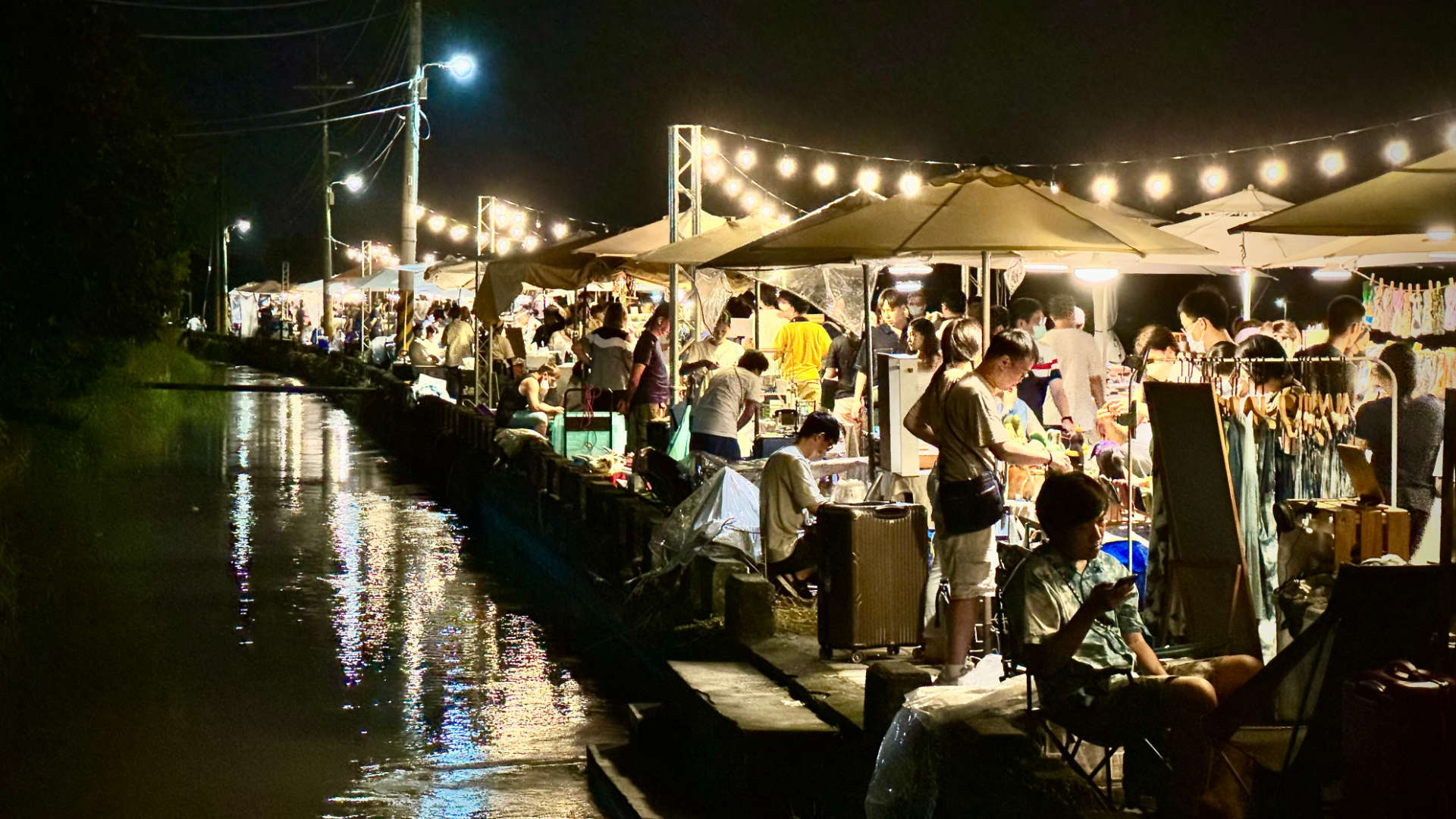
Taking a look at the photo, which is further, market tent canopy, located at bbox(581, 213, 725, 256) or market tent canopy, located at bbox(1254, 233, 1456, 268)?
market tent canopy, located at bbox(581, 213, 725, 256)

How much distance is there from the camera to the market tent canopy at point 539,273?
20.0 m

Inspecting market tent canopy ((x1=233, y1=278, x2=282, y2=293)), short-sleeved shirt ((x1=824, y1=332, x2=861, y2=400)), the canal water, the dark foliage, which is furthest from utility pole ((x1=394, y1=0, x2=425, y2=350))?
market tent canopy ((x1=233, y1=278, x2=282, y2=293))

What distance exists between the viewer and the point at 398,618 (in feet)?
42.8

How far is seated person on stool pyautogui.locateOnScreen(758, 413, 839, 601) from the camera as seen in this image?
10016 millimetres

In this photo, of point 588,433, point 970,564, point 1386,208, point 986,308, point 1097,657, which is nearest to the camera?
point 1097,657

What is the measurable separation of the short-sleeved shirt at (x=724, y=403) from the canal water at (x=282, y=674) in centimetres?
206

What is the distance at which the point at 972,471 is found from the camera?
25.0ft

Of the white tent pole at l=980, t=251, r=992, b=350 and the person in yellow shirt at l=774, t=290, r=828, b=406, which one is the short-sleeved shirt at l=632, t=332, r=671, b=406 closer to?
the person in yellow shirt at l=774, t=290, r=828, b=406

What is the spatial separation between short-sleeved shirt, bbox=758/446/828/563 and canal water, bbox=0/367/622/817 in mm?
1449

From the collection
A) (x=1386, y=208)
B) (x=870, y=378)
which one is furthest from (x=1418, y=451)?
(x=870, y=378)

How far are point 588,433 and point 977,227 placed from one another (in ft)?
34.2

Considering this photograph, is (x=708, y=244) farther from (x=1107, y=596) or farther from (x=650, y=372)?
(x=1107, y=596)

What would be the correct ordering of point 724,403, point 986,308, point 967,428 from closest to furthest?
point 967,428 → point 986,308 → point 724,403

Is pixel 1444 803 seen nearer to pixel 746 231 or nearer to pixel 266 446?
pixel 746 231
